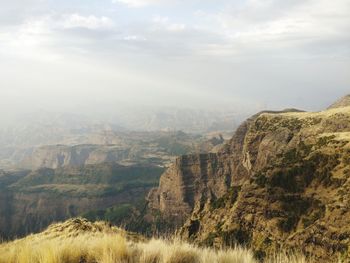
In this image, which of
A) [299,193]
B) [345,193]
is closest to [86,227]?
[345,193]

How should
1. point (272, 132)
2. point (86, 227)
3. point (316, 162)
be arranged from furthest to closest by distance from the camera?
point (272, 132), point (316, 162), point (86, 227)

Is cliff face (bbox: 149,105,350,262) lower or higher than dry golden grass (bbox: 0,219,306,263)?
lower

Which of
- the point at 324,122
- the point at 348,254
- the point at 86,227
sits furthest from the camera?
the point at 324,122

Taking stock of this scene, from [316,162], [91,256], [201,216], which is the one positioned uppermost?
[91,256]

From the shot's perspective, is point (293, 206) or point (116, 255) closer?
point (116, 255)

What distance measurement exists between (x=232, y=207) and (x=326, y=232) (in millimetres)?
31549

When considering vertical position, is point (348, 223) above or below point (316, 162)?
below

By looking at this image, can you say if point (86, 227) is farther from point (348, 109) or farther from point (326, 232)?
point (348, 109)

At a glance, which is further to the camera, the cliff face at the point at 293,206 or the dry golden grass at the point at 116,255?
the cliff face at the point at 293,206

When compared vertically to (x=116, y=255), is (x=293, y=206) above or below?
below

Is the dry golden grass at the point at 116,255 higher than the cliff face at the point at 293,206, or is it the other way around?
the dry golden grass at the point at 116,255

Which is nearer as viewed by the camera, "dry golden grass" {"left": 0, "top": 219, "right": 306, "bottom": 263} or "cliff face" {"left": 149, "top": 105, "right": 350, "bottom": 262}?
"dry golden grass" {"left": 0, "top": 219, "right": 306, "bottom": 263}

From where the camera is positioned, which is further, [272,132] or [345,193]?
[272,132]

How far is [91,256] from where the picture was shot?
10359mm
